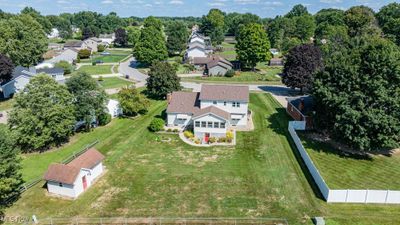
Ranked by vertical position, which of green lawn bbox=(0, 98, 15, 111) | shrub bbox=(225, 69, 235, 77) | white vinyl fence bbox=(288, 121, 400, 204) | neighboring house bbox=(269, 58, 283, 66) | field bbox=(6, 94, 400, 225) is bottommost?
field bbox=(6, 94, 400, 225)

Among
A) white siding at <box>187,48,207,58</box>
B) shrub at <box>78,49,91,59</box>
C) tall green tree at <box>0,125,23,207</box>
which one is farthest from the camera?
shrub at <box>78,49,91,59</box>

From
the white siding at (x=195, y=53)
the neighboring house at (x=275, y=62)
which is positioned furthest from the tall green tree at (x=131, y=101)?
the neighboring house at (x=275, y=62)

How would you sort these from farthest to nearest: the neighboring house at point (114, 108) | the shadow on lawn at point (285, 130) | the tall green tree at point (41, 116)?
the neighboring house at point (114, 108) < the tall green tree at point (41, 116) < the shadow on lawn at point (285, 130)

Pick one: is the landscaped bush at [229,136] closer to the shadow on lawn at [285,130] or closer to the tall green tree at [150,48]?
the shadow on lawn at [285,130]

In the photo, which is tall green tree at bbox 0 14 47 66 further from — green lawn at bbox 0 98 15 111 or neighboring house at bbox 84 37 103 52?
neighboring house at bbox 84 37 103 52

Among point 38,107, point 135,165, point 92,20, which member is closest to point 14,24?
point 38,107

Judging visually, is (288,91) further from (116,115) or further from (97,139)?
(97,139)

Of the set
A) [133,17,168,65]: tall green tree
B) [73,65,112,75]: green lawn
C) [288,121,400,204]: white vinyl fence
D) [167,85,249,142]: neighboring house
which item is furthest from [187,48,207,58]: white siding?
[288,121,400,204]: white vinyl fence
